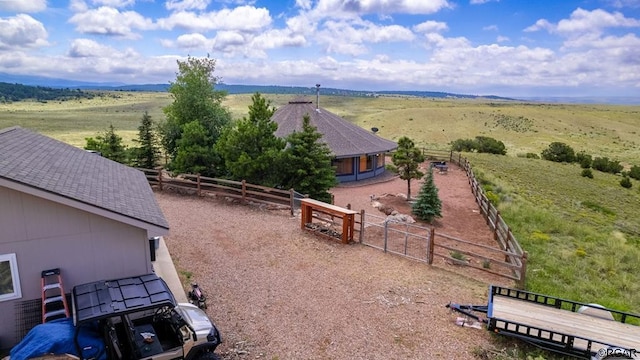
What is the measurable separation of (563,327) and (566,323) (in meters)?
0.22

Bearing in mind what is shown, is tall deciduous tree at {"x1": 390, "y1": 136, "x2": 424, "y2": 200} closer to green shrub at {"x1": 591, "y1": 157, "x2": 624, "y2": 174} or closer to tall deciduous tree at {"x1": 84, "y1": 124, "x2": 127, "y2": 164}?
tall deciduous tree at {"x1": 84, "y1": 124, "x2": 127, "y2": 164}

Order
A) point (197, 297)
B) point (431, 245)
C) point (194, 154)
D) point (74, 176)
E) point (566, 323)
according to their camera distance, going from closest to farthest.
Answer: point (566, 323) → point (74, 176) → point (197, 297) → point (431, 245) → point (194, 154)

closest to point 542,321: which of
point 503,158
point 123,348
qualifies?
point 123,348

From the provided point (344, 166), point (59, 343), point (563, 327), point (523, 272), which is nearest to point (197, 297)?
point (59, 343)

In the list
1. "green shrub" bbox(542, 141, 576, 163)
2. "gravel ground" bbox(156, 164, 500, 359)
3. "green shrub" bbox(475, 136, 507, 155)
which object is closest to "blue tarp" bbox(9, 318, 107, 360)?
"gravel ground" bbox(156, 164, 500, 359)

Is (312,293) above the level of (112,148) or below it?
below

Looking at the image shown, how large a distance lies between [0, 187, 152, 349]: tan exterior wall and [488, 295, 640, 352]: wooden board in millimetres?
8087

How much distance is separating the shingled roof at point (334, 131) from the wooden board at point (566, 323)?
62.9 feet

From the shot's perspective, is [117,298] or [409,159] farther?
[409,159]

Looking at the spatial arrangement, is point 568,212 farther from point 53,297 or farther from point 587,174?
point 53,297

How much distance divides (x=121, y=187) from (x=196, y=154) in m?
11.3

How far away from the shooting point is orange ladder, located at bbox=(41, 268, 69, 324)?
7502 millimetres

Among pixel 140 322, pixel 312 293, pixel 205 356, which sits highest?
pixel 140 322

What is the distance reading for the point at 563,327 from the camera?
8555mm
